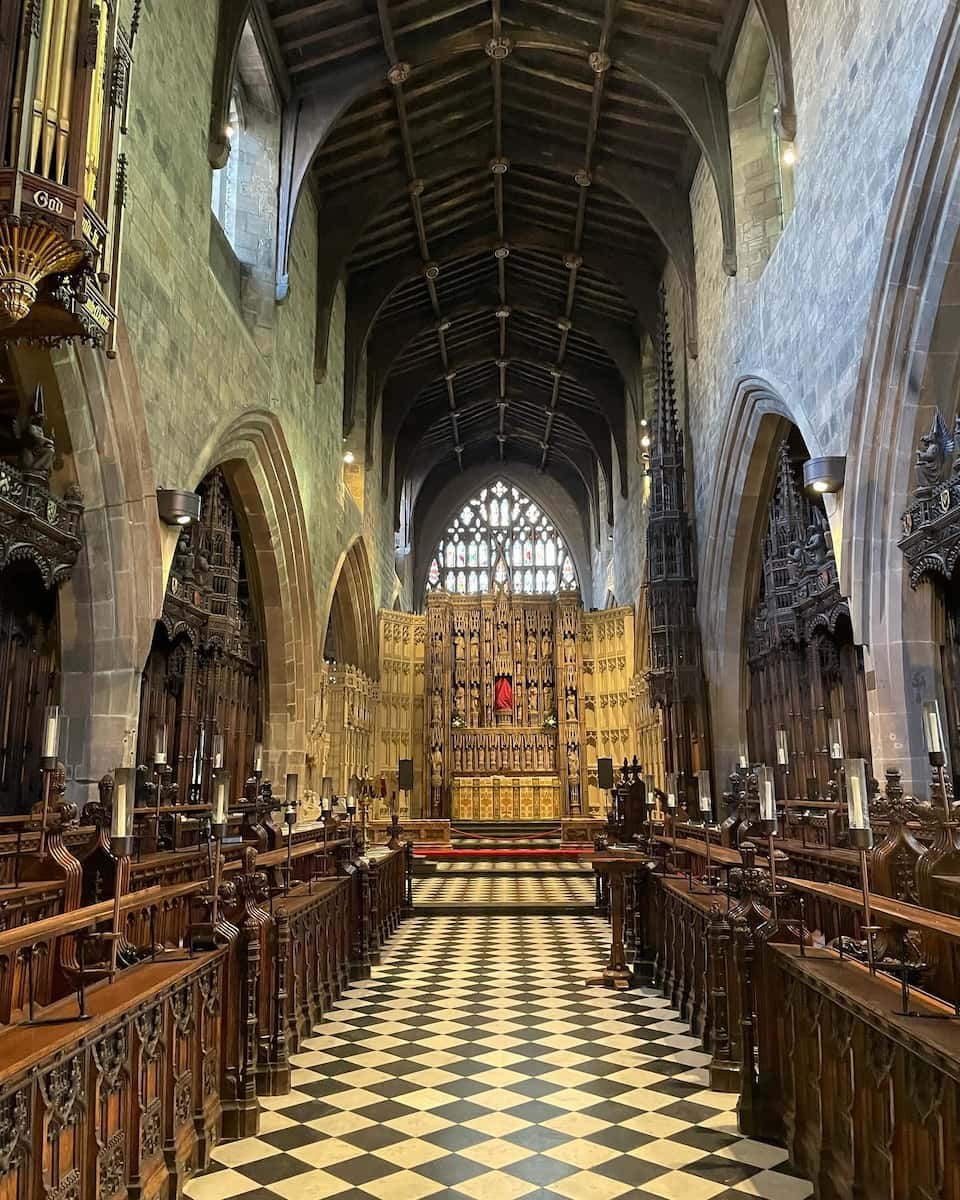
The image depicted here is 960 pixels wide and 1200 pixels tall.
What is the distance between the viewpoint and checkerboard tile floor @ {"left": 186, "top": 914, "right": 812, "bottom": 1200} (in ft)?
10.7

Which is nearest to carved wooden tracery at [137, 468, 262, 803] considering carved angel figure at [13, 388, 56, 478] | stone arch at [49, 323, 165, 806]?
stone arch at [49, 323, 165, 806]

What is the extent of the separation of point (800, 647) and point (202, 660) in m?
6.83

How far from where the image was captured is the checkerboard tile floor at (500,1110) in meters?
3.25

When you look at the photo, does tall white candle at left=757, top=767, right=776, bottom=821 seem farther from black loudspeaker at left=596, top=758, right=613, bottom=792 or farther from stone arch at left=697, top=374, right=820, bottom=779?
black loudspeaker at left=596, top=758, right=613, bottom=792

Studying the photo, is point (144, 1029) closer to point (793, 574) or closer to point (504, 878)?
point (793, 574)

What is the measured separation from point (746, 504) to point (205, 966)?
32.5 feet

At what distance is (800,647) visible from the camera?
10594 millimetres

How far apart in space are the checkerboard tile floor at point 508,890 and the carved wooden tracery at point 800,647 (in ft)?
9.57

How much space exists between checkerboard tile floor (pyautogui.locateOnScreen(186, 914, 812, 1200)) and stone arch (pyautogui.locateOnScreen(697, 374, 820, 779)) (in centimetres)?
667

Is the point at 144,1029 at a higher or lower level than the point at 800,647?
lower

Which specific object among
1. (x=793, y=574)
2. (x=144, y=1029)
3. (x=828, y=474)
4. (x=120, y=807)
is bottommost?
(x=144, y=1029)

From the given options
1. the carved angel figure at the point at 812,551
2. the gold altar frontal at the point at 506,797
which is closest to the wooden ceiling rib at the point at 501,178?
Result: the carved angel figure at the point at 812,551

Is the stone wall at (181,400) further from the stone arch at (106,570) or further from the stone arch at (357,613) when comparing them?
the stone arch at (357,613)

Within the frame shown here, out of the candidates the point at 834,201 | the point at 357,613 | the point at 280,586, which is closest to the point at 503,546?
the point at 357,613
